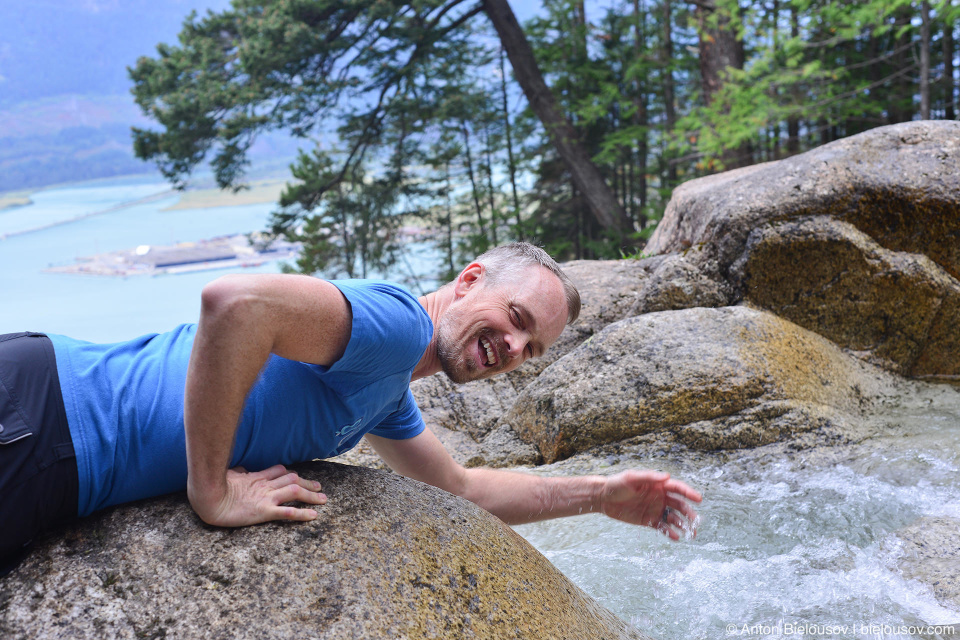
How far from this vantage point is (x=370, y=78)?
11.2m

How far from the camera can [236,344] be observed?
1.40m

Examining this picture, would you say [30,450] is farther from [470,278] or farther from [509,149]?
[509,149]

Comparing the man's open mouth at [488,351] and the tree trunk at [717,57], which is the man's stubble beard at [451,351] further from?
the tree trunk at [717,57]

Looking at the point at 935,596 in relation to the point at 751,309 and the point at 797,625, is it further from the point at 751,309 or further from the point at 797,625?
the point at 751,309

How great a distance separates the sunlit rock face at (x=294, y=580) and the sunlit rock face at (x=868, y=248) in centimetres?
285

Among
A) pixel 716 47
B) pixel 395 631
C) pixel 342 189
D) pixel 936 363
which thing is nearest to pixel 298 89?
pixel 342 189

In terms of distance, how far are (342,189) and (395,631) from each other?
519 inches

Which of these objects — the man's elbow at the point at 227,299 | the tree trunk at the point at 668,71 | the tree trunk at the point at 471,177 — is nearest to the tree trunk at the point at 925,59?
the tree trunk at the point at 668,71

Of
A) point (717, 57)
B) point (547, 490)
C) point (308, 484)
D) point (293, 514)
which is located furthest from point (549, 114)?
point (293, 514)

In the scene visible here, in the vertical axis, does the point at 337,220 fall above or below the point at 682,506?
above

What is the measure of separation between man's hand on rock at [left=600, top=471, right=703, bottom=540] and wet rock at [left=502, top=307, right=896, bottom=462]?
1.27 metres

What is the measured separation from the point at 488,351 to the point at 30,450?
1.17 metres

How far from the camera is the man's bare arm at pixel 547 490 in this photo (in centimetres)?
228

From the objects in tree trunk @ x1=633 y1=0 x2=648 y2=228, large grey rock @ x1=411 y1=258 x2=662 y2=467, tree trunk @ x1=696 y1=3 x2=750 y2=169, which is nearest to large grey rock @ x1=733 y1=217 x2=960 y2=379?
large grey rock @ x1=411 y1=258 x2=662 y2=467
